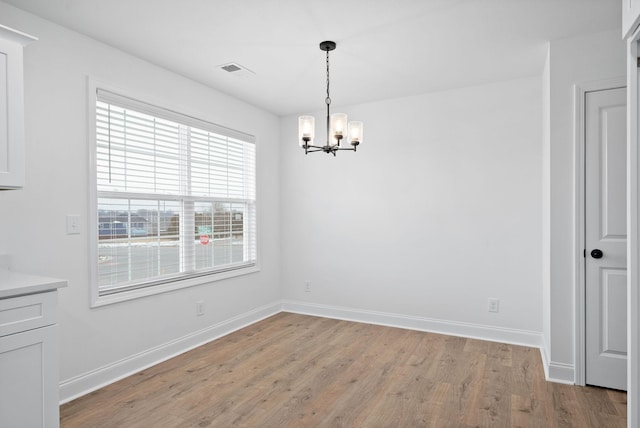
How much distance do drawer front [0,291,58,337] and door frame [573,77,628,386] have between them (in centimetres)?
333

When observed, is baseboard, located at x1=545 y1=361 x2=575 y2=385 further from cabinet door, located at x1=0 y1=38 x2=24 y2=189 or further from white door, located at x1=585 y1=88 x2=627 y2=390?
cabinet door, located at x1=0 y1=38 x2=24 y2=189

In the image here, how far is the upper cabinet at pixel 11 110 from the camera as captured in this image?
6.48 ft

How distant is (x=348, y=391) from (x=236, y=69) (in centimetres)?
281

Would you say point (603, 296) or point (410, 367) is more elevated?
point (603, 296)

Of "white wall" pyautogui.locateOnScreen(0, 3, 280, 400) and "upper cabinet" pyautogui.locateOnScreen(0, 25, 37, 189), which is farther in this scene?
"white wall" pyautogui.locateOnScreen(0, 3, 280, 400)

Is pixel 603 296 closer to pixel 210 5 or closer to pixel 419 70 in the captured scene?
pixel 419 70

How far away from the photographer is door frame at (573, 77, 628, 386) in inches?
109

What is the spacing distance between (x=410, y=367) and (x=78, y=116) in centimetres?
318

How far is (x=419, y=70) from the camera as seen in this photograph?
3.44 meters

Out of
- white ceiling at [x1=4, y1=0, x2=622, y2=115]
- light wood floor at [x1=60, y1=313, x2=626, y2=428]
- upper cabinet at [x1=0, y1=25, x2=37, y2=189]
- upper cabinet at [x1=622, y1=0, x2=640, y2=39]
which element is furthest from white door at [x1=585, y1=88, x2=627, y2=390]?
upper cabinet at [x1=0, y1=25, x2=37, y2=189]

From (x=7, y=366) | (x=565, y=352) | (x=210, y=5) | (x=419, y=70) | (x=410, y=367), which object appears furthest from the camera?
(x=419, y=70)

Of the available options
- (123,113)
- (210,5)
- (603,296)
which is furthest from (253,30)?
(603,296)

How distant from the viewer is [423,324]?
411 cm

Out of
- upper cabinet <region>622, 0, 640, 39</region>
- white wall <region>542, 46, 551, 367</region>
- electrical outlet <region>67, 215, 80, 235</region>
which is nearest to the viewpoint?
upper cabinet <region>622, 0, 640, 39</region>
